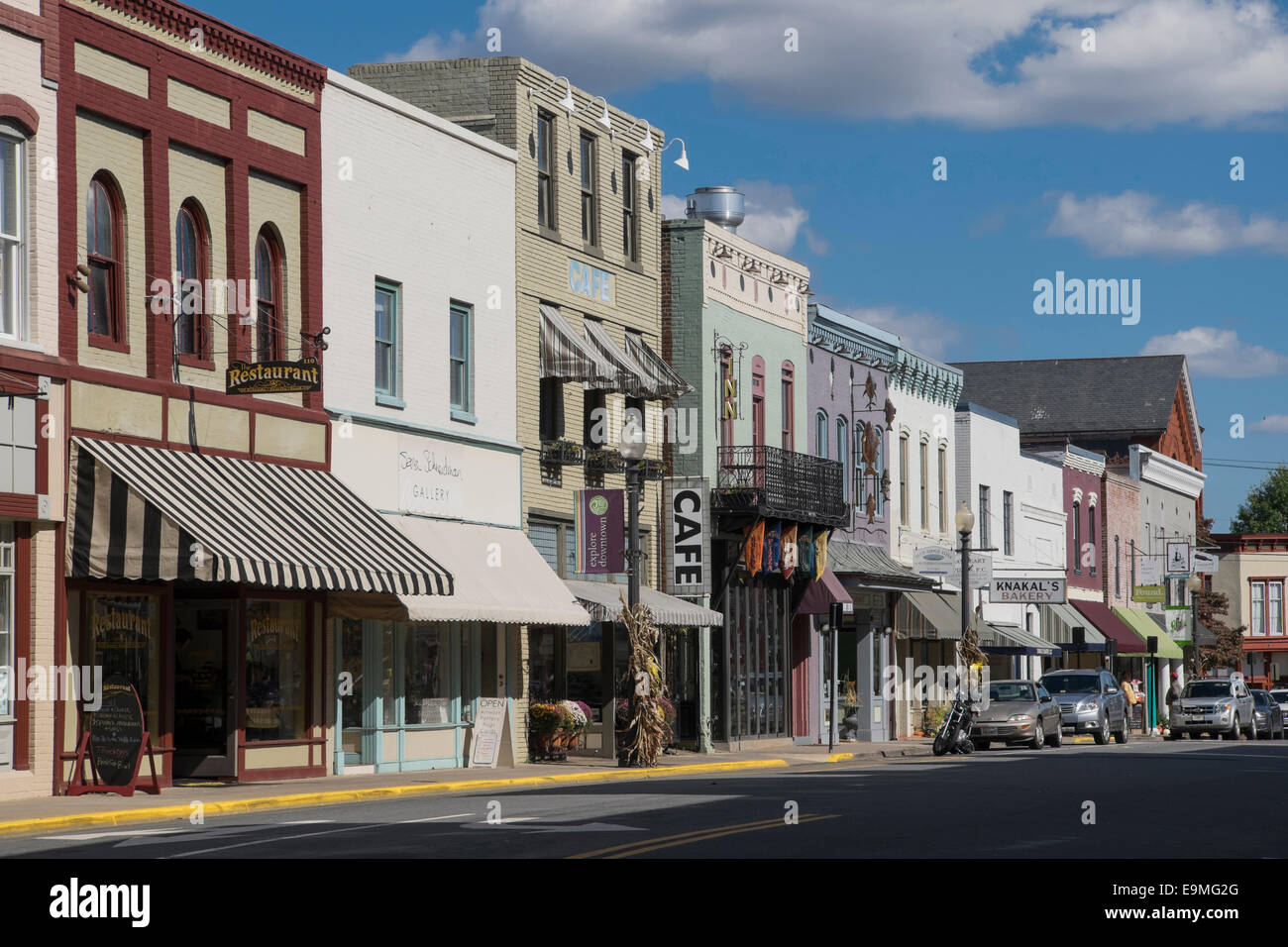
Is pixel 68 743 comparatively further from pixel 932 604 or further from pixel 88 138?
pixel 932 604

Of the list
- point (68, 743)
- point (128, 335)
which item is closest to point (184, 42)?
point (128, 335)

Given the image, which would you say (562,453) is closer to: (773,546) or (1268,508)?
(773,546)

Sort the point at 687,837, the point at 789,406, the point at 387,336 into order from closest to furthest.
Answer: the point at 687,837 < the point at 387,336 < the point at 789,406

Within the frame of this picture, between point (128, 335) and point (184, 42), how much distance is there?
4.03m

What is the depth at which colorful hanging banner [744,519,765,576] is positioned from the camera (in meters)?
37.1

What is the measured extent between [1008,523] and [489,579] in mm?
30696

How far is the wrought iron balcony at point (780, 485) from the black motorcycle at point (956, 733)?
481 centimetres

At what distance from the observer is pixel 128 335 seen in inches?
928

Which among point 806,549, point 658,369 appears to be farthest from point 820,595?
point 658,369

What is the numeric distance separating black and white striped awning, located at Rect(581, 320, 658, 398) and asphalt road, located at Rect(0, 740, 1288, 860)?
9009 millimetres

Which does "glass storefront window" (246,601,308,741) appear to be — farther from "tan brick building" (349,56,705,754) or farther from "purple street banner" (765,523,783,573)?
"purple street banner" (765,523,783,573)

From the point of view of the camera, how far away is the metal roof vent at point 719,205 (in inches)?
1612

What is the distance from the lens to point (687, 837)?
16.2 metres

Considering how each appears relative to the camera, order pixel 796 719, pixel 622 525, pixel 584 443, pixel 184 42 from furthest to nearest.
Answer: pixel 796 719 → pixel 584 443 → pixel 622 525 → pixel 184 42
